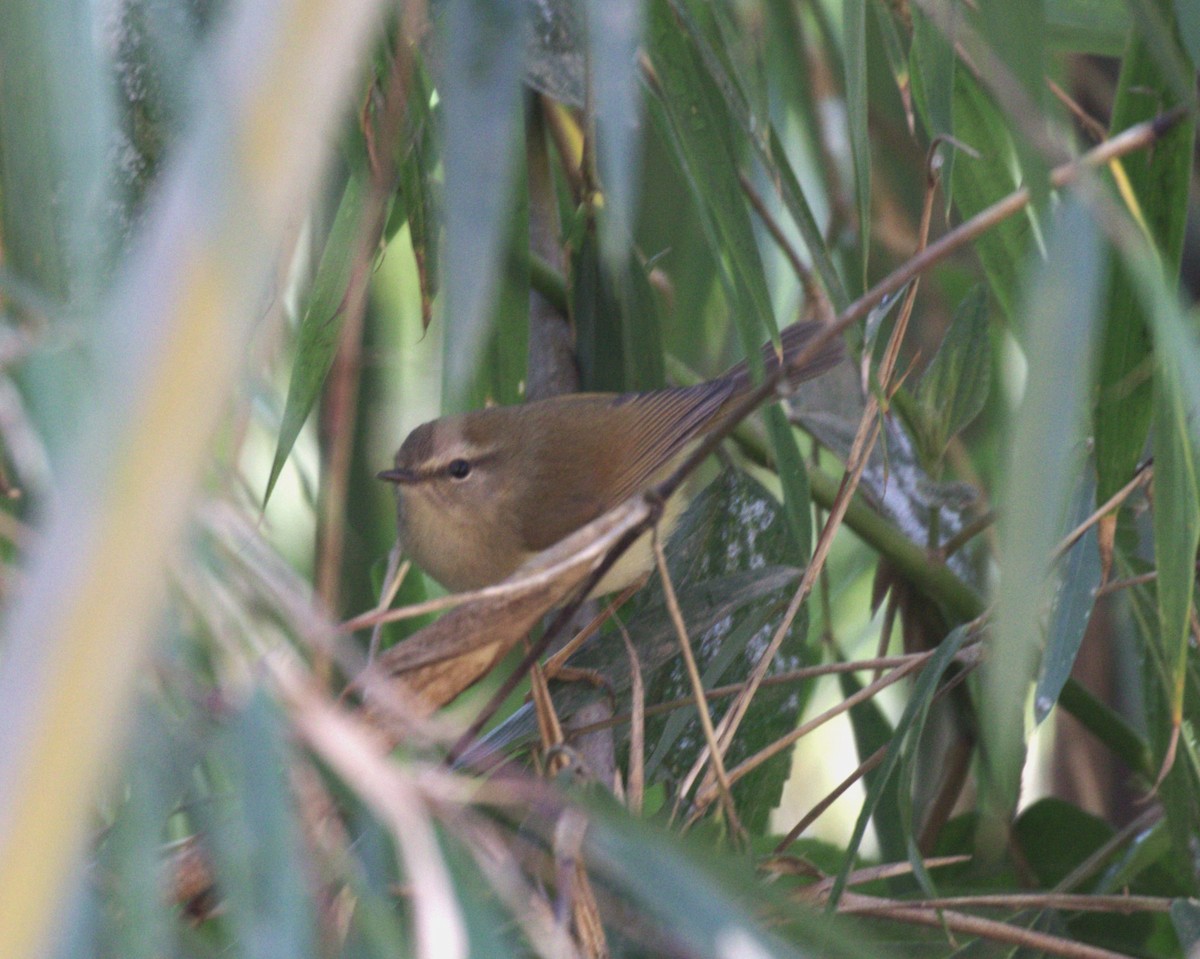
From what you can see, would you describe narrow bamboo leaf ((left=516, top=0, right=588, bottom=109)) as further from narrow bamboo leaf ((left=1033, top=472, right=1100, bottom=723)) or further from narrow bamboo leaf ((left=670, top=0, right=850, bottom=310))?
narrow bamboo leaf ((left=1033, top=472, right=1100, bottom=723))

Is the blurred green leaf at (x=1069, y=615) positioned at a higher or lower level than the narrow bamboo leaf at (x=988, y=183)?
lower

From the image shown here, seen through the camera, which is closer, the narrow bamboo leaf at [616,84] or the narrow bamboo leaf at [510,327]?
the narrow bamboo leaf at [616,84]

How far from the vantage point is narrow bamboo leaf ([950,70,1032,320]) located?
6.15 feet

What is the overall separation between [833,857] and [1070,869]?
502 mm

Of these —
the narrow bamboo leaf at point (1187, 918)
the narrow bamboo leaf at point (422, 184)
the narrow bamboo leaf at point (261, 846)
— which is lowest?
the narrow bamboo leaf at point (1187, 918)

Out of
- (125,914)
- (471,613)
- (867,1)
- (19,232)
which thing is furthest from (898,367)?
(125,914)

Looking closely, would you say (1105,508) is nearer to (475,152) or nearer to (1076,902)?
(1076,902)

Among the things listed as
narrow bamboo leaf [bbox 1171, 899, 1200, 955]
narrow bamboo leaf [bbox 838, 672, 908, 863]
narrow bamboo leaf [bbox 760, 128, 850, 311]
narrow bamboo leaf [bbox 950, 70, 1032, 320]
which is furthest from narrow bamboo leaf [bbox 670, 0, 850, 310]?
narrow bamboo leaf [bbox 838, 672, 908, 863]

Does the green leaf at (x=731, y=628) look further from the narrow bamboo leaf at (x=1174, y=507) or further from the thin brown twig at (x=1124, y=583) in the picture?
the narrow bamboo leaf at (x=1174, y=507)

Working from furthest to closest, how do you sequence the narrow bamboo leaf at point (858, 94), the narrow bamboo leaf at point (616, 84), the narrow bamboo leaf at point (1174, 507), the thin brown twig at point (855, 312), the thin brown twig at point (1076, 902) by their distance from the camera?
the thin brown twig at point (1076, 902)
the narrow bamboo leaf at point (858, 94)
the narrow bamboo leaf at point (1174, 507)
the thin brown twig at point (855, 312)
the narrow bamboo leaf at point (616, 84)

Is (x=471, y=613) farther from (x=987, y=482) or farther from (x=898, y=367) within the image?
(x=987, y=482)

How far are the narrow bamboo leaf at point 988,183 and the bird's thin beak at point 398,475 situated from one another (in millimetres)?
1146

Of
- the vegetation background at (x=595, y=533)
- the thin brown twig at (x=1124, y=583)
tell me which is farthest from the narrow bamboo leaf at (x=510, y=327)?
the thin brown twig at (x=1124, y=583)

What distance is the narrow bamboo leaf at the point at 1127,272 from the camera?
1.69m
